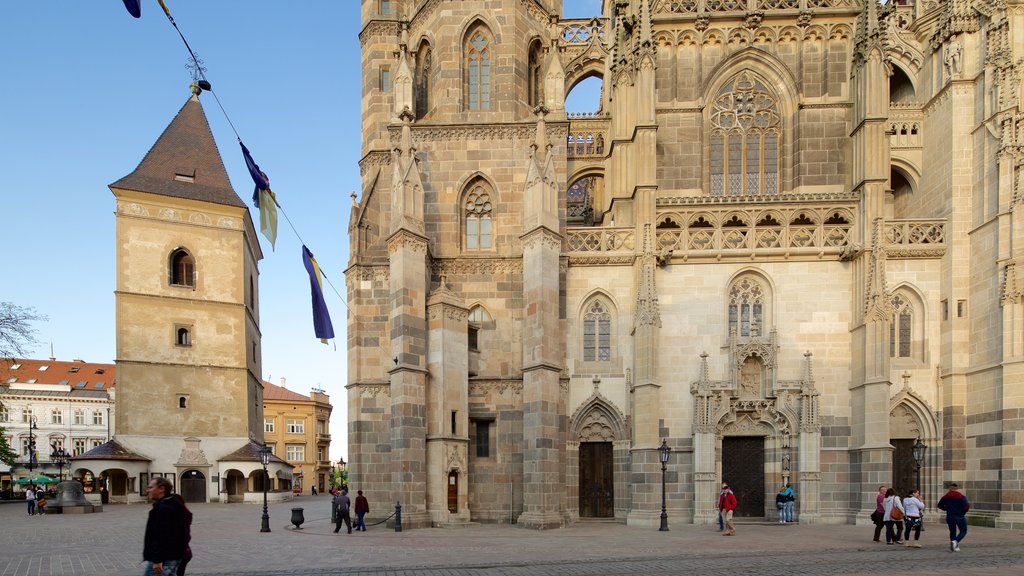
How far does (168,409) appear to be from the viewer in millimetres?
45531

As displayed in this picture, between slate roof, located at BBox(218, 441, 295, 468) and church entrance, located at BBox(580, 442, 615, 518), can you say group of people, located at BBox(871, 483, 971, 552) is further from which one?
slate roof, located at BBox(218, 441, 295, 468)

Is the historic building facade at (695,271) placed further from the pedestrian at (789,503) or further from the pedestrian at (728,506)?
the pedestrian at (728,506)

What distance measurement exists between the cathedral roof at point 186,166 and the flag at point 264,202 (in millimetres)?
26959

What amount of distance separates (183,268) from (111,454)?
11633 millimetres

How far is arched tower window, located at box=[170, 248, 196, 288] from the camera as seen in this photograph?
4784 cm

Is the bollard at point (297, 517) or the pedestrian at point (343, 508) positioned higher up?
the pedestrian at point (343, 508)

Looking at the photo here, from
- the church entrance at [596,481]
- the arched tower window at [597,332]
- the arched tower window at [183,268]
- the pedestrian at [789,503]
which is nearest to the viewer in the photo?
the pedestrian at [789,503]

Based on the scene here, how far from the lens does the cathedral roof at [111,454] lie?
42344mm

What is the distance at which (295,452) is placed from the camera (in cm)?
8694

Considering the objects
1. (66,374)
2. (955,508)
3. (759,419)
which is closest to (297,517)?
(759,419)

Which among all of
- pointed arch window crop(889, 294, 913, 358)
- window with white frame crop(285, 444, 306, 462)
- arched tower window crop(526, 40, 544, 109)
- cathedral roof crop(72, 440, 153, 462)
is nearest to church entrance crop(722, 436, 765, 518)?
pointed arch window crop(889, 294, 913, 358)

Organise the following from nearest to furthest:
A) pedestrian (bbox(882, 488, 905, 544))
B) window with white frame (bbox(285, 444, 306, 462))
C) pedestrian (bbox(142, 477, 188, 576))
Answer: pedestrian (bbox(142, 477, 188, 576))
pedestrian (bbox(882, 488, 905, 544))
window with white frame (bbox(285, 444, 306, 462))

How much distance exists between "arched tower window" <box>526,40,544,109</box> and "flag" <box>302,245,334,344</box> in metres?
9.85

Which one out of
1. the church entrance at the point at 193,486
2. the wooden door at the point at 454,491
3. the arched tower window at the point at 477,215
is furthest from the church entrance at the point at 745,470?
the church entrance at the point at 193,486
